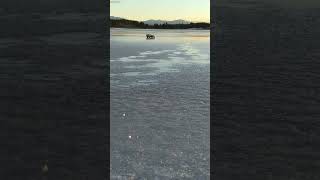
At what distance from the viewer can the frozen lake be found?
71.9 ft

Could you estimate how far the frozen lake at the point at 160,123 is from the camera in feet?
71.9

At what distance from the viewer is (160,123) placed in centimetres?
2956

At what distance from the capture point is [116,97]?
37.5m
